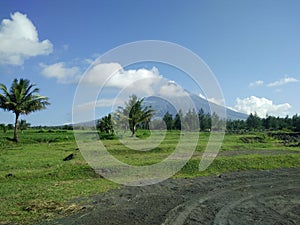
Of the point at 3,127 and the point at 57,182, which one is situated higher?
the point at 3,127

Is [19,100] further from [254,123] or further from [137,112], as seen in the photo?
[254,123]

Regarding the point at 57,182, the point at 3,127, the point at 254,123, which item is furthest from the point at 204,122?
the point at 57,182

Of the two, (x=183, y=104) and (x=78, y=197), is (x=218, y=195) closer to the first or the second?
(x=78, y=197)

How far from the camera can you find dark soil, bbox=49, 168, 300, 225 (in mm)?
8172

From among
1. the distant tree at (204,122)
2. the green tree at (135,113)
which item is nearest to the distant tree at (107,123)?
the green tree at (135,113)

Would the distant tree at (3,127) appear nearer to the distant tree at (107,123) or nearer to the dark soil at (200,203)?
the distant tree at (107,123)

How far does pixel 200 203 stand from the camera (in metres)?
9.92

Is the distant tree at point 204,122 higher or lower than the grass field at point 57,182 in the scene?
higher

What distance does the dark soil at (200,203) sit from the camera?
8.17 meters

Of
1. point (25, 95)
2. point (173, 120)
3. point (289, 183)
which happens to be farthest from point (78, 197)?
point (173, 120)

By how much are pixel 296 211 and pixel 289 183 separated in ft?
16.0

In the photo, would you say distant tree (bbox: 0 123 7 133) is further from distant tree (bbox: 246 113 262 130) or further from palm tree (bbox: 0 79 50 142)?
distant tree (bbox: 246 113 262 130)

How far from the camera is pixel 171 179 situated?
14.4 m

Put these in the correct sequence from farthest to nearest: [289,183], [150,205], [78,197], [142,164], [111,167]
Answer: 1. [142,164]
2. [111,167]
3. [289,183]
4. [78,197]
5. [150,205]
